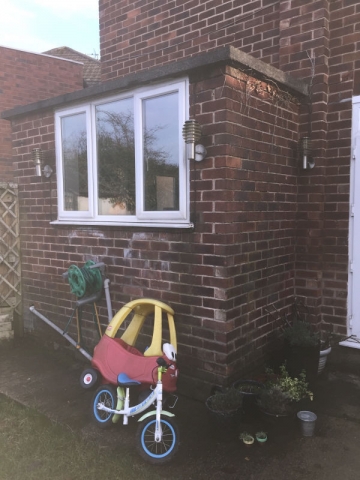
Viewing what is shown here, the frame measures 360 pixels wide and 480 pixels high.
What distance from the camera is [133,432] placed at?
320cm

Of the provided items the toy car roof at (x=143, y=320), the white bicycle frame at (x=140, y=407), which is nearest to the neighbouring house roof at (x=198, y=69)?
the toy car roof at (x=143, y=320)

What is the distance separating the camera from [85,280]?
4.01 m

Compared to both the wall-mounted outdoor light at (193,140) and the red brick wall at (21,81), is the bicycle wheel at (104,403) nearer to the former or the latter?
the wall-mounted outdoor light at (193,140)

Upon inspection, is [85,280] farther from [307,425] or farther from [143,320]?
[307,425]

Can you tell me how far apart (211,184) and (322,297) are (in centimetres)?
190

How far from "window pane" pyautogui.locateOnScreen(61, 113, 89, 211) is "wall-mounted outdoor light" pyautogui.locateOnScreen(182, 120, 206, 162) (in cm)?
165

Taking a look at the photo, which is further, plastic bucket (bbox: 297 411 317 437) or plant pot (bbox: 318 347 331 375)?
plant pot (bbox: 318 347 331 375)

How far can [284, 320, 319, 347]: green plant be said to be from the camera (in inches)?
149

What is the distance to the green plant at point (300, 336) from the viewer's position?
12.4 ft

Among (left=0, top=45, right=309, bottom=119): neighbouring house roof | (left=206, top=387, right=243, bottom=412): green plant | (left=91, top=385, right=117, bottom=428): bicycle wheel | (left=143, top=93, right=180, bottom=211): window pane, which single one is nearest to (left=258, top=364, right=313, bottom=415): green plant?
(left=206, top=387, right=243, bottom=412): green plant

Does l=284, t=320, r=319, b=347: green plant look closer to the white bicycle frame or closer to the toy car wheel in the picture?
the white bicycle frame

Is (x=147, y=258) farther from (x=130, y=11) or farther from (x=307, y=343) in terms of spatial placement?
(x=130, y=11)

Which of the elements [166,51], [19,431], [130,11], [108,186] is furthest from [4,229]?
[130,11]

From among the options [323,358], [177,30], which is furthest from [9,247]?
[323,358]
